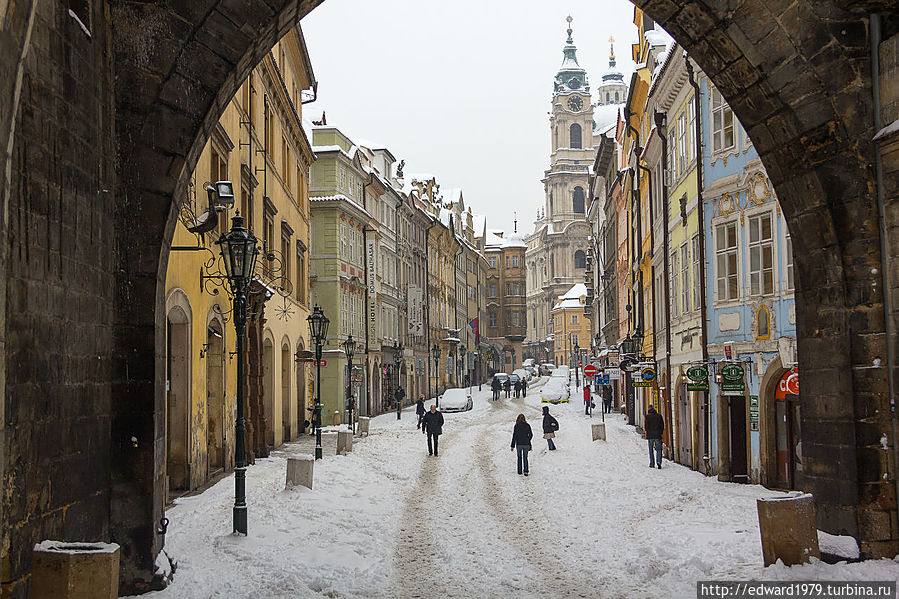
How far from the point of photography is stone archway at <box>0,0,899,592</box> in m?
8.88

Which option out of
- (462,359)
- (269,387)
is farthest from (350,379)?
(462,359)

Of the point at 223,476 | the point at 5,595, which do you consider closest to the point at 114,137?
the point at 5,595

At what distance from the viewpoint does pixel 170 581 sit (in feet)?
33.1

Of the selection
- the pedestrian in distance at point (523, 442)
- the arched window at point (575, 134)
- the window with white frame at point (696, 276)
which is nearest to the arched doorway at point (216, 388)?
the pedestrian in distance at point (523, 442)

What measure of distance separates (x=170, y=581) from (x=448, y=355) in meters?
69.9

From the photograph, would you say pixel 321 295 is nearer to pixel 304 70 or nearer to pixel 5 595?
pixel 304 70

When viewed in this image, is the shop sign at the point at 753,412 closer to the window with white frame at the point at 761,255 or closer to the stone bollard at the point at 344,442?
the window with white frame at the point at 761,255

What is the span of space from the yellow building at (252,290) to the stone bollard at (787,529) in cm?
769

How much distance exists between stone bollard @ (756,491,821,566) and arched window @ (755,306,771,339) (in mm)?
9661

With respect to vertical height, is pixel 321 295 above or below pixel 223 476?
above

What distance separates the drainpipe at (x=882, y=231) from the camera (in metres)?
10.1

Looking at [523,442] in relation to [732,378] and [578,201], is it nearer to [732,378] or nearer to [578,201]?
[732,378]

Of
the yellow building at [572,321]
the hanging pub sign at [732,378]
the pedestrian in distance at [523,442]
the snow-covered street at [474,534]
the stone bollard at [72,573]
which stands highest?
the yellow building at [572,321]

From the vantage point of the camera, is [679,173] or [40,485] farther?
[679,173]
